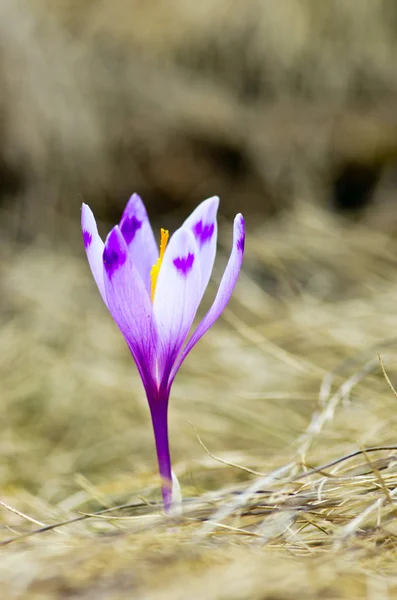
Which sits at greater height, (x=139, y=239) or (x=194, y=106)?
(x=194, y=106)

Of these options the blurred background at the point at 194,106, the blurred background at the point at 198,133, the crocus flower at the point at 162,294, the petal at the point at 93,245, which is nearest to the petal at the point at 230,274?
the crocus flower at the point at 162,294

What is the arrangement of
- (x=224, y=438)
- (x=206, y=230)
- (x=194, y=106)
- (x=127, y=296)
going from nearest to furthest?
(x=127, y=296)
(x=206, y=230)
(x=224, y=438)
(x=194, y=106)

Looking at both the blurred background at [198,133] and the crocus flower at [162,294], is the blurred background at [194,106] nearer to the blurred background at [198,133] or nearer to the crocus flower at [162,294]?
the blurred background at [198,133]

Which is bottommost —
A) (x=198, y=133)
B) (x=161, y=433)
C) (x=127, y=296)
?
(x=161, y=433)

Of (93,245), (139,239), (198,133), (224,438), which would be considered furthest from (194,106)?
(93,245)

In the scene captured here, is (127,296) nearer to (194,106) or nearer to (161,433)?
(161,433)

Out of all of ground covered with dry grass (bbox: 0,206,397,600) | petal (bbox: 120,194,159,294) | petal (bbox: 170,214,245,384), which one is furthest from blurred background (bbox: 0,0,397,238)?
petal (bbox: 170,214,245,384)

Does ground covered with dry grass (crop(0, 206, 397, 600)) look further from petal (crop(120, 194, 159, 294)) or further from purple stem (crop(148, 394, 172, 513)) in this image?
petal (crop(120, 194, 159, 294))
